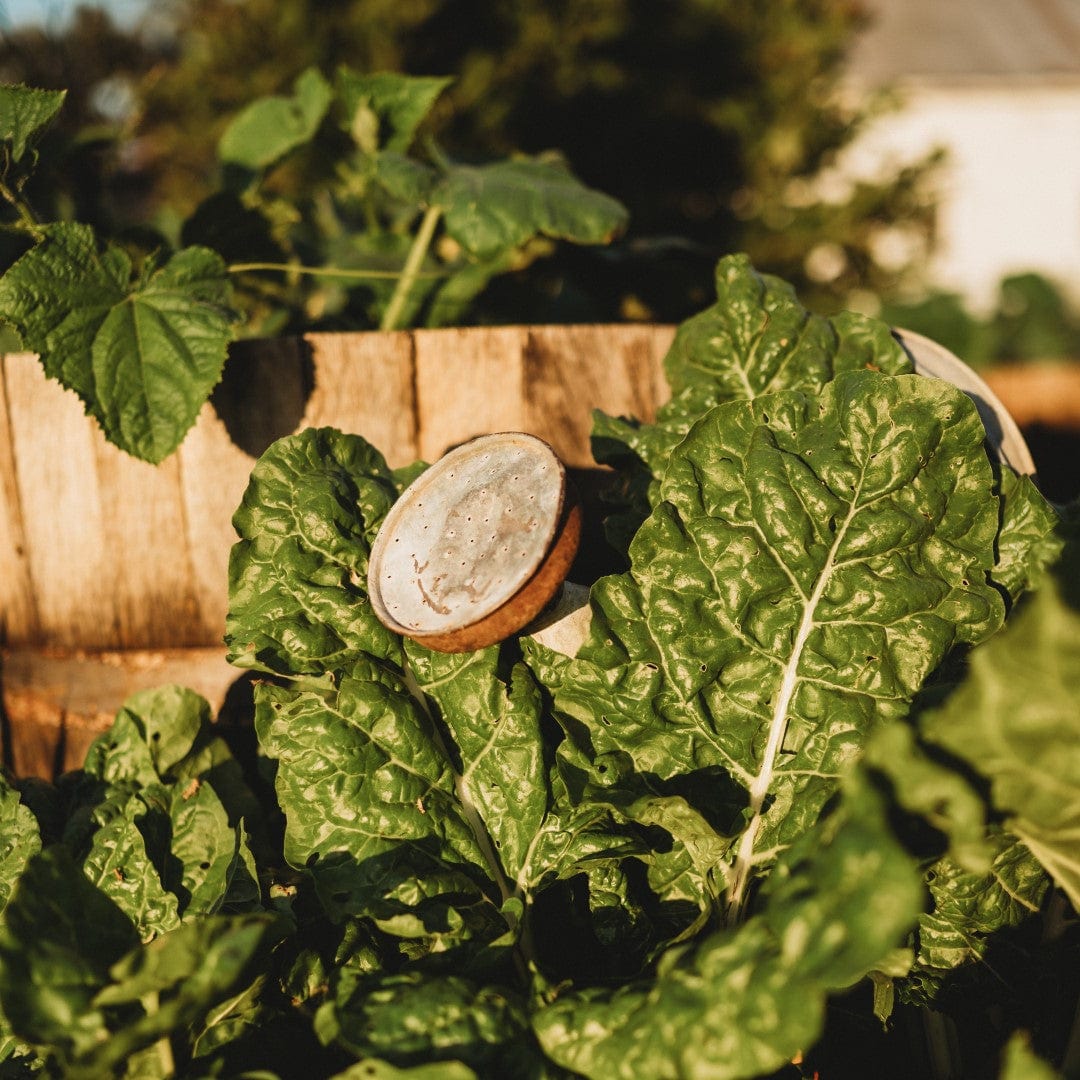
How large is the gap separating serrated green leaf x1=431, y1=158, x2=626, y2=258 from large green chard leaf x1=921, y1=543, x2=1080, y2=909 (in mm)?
1339

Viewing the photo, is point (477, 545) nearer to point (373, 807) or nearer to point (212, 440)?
point (373, 807)

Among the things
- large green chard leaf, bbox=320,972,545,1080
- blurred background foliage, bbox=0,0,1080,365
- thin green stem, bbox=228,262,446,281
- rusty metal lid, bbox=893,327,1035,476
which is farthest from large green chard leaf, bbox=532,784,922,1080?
blurred background foliage, bbox=0,0,1080,365

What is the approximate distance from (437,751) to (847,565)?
0.66 metres

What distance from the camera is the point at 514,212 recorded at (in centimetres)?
201

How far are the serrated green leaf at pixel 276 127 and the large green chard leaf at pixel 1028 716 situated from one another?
84.5 inches

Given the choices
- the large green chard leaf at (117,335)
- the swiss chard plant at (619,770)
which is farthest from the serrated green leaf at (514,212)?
the swiss chard plant at (619,770)

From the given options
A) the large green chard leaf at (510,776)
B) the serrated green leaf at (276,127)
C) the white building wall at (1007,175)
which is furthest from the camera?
the white building wall at (1007,175)

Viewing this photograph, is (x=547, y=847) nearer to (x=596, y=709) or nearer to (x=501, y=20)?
(x=596, y=709)

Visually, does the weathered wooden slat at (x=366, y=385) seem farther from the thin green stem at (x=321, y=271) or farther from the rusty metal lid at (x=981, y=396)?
the rusty metal lid at (x=981, y=396)

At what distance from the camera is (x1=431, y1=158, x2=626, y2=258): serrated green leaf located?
200cm

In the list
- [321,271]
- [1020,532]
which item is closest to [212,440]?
[321,271]

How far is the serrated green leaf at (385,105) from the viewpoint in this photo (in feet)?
7.92

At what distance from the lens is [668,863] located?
1.37 meters

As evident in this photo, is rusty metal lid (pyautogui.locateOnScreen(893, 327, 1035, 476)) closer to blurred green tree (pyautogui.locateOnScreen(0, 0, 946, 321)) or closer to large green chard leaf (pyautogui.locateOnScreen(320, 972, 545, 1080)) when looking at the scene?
large green chard leaf (pyautogui.locateOnScreen(320, 972, 545, 1080))
